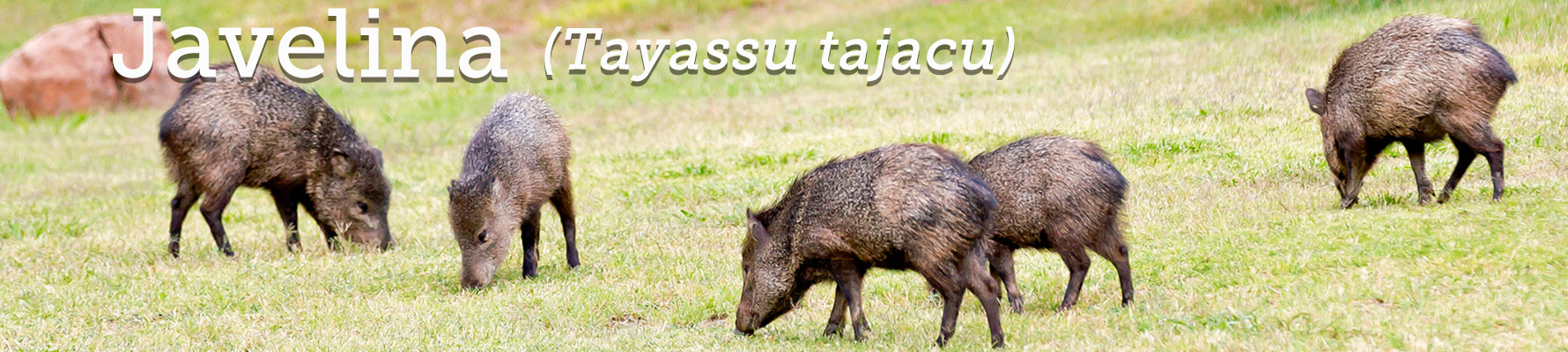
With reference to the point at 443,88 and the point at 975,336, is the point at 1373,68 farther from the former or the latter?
the point at 443,88

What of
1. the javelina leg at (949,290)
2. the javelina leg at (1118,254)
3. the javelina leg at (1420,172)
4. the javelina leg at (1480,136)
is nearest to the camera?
the javelina leg at (949,290)

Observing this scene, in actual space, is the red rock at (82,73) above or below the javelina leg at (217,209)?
below

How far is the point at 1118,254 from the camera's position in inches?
254

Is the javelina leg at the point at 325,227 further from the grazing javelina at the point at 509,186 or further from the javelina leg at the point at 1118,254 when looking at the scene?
the javelina leg at the point at 1118,254

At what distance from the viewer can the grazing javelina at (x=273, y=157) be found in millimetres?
9914

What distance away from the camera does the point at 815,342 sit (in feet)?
20.1

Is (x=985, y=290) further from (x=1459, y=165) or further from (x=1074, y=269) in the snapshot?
(x=1459, y=165)

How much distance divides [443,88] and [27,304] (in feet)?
51.9

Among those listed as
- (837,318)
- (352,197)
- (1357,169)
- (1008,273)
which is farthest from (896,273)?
(352,197)

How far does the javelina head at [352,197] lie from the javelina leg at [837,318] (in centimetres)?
518

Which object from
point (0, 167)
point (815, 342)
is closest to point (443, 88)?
point (0, 167)

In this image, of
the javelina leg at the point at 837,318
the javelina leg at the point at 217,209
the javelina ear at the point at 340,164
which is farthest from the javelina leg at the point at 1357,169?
the javelina leg at the point at 217,209

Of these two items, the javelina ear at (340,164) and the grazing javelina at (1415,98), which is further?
the javelina ear at (340,164)

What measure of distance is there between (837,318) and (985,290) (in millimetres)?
744
